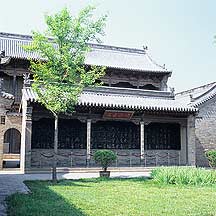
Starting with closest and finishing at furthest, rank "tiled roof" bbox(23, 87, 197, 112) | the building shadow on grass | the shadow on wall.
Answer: the building shadow on grass
"tiled roof" bbox(23, 87, 197, 112)
the shadow on wall

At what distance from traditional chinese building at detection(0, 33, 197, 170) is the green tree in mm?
3569

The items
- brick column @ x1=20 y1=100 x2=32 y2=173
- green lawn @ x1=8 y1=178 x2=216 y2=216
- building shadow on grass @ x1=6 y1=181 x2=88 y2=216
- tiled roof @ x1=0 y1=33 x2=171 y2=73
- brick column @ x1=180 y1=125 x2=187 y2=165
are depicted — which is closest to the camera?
building shadow on grass @ x1=6 y1=181 x2=88 y2=216

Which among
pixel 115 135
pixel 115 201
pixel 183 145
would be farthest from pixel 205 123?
pixel 115 201

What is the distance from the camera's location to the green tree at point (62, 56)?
37.8ft

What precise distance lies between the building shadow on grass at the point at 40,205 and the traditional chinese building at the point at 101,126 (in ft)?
24.2

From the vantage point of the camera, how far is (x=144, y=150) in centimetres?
1827

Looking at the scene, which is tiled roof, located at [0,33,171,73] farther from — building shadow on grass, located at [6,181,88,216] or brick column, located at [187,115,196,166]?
building shadow on grass, located at [6,181,88,216]

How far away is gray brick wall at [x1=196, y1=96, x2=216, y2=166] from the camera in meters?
20.6

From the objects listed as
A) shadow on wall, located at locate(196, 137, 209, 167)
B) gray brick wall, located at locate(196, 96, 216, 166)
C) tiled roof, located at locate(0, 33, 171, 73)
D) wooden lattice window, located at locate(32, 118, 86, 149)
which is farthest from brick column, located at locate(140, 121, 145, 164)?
tiled roof, located at locate(0, 33, 171, 73)

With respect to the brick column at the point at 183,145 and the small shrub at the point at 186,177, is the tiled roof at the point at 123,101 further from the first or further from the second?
the small shrub at the point at 186,177

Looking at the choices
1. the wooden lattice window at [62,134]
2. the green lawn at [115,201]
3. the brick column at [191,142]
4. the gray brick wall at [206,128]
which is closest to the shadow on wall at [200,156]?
the gray brick wall at [206,128]

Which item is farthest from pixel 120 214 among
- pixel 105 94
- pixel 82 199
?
pixel 105 94

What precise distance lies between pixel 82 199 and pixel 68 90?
5.02 m

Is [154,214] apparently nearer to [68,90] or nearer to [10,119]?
[68,90]
